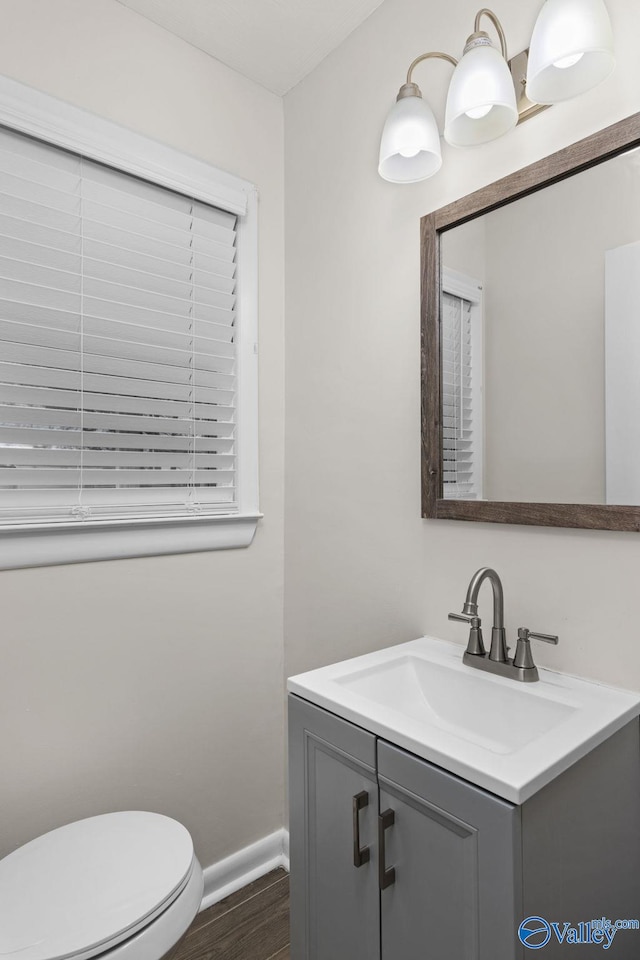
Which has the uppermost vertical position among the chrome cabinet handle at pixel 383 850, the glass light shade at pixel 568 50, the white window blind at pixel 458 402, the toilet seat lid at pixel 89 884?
the glass light shade at pixel 568 50

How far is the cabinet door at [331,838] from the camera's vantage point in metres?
1.00

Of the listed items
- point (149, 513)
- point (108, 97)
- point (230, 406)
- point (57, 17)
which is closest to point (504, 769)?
point (149, 513)

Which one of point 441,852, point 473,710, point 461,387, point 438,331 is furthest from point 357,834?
point 438,331

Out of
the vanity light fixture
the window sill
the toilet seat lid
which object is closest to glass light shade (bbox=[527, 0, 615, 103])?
the vanity light fixture

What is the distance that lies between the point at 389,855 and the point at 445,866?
0.13m

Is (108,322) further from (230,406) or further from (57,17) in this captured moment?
(57,17)

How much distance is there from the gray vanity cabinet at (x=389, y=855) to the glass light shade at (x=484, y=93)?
1.21 meters

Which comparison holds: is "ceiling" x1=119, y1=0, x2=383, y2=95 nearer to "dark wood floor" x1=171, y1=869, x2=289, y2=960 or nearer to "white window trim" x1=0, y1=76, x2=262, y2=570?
"white window trim" x1=0, y1=76, x2=262, y2=570

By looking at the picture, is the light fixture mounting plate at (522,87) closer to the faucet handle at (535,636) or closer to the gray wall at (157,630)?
the gray wall at (157,630)

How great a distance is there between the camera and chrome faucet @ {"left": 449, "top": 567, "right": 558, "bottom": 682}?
113 cm

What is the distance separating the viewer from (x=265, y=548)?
187 centimetres

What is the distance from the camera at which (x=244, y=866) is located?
1.75m

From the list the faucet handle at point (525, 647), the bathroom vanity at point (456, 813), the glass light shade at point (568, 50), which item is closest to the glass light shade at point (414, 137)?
the glass light shade at point (568, 50)

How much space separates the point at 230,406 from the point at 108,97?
88 centimetres
